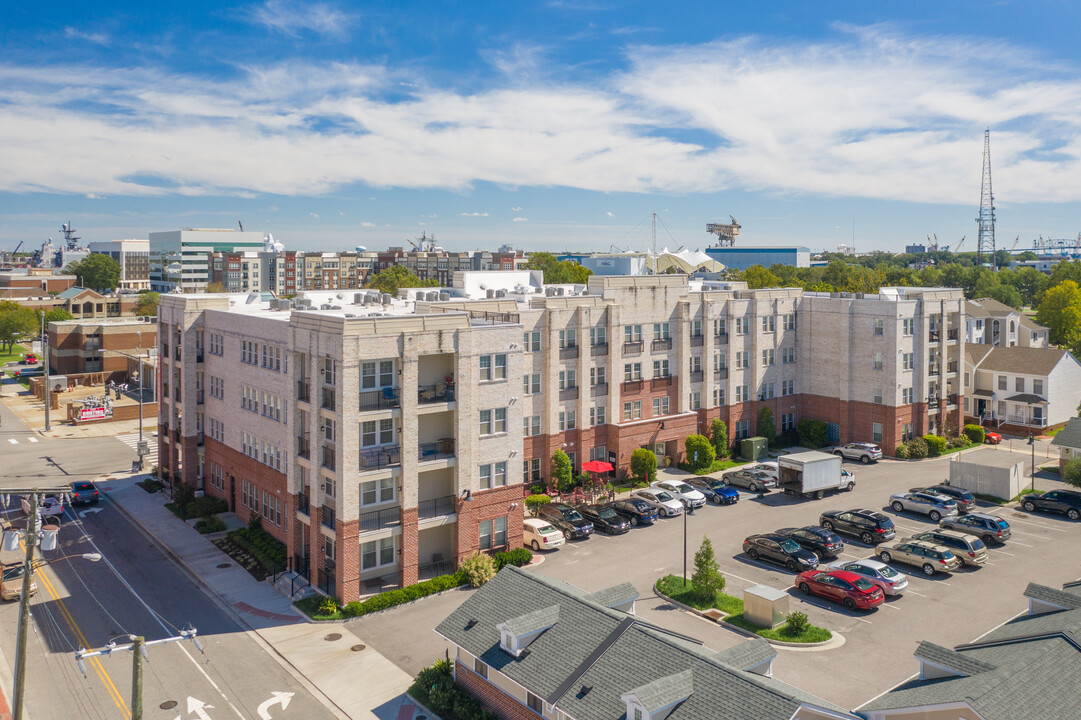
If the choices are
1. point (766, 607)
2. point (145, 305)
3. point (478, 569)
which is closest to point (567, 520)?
point (478, 569)

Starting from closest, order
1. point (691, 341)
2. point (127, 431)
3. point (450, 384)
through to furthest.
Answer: point (450, 384) → point (691, 341) → point (127, 431)

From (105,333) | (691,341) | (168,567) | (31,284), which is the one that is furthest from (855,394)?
(31,284)

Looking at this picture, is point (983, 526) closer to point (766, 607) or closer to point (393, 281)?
point (766, 607)

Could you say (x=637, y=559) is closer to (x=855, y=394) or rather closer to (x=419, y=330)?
(x=419, y=330)

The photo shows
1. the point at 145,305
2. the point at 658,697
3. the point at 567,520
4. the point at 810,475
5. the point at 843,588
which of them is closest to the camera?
the point at 658,697

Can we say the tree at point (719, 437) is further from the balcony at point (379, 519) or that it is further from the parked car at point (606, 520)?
the balcony at point (379, 519)

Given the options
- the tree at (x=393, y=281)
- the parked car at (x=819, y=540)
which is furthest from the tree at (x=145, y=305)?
the parked car at (x=819, y=540)
